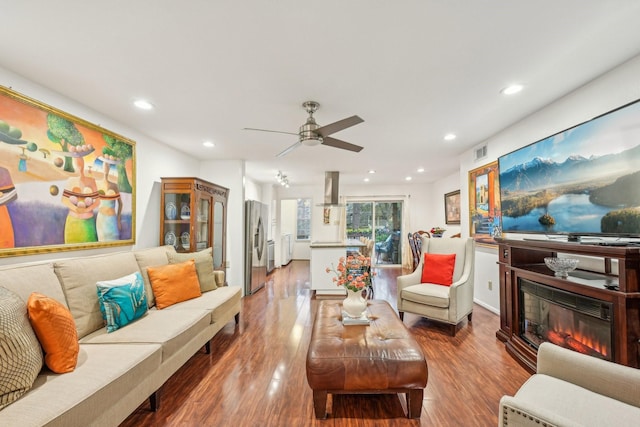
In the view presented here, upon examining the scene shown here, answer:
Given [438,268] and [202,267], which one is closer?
[202,267]

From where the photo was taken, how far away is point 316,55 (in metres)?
1.80

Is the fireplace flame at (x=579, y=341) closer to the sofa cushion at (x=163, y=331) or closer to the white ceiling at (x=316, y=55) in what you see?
the white ceiling at (x=316, y=55)

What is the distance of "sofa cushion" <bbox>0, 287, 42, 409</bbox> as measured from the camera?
1205 millimetres

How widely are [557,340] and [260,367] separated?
8.34 ft

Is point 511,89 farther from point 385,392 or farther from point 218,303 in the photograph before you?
point 218,303

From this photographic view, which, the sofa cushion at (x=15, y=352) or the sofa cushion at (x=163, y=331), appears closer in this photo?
the sofa cushion at (x=15, y=352)

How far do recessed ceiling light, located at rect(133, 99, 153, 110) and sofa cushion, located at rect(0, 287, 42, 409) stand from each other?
1776 millimetres

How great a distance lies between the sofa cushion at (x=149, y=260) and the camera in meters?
2.60

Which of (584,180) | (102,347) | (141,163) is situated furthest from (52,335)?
(584,180)

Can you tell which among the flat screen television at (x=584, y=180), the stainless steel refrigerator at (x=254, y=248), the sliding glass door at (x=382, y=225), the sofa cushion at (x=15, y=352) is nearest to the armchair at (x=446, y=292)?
the flat screen television at (x=584, y=180)

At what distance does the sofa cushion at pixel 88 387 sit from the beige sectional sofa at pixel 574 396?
1.91 metres

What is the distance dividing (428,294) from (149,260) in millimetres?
3148

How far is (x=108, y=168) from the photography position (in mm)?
2771

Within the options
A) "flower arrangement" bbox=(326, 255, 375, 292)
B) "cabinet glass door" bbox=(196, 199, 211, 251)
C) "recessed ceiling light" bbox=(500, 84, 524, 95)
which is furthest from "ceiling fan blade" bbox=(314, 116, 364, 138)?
"cabinet glass door" bbox=(196, 199, 211, 251)
